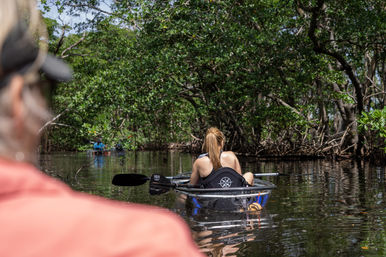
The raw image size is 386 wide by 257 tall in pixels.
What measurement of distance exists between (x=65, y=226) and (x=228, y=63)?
18.1m

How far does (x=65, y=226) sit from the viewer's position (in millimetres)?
583

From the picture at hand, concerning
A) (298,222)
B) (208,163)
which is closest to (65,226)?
(298,222)

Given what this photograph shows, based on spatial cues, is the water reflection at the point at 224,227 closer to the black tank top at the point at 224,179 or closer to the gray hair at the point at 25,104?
the black tank top at the point at 224,179

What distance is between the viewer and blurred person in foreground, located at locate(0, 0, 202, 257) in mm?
579

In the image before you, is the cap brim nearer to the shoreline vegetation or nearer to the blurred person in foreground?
the blurred person in foreground

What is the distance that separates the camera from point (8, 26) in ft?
2.12

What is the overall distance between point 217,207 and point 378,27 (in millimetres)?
10161

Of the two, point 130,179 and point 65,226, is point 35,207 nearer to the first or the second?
point 65,226

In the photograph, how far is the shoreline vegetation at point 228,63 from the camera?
1548cm

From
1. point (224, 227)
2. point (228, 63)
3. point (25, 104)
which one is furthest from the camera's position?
point (228, 63)

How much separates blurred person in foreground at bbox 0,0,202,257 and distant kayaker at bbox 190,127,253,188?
6.89m

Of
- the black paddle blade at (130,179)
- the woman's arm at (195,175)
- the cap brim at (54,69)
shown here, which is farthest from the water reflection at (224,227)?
the cap brim at (54,69)

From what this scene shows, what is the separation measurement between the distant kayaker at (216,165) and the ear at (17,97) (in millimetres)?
6898

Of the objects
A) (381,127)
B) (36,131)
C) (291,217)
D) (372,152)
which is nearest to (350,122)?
(372,152)
